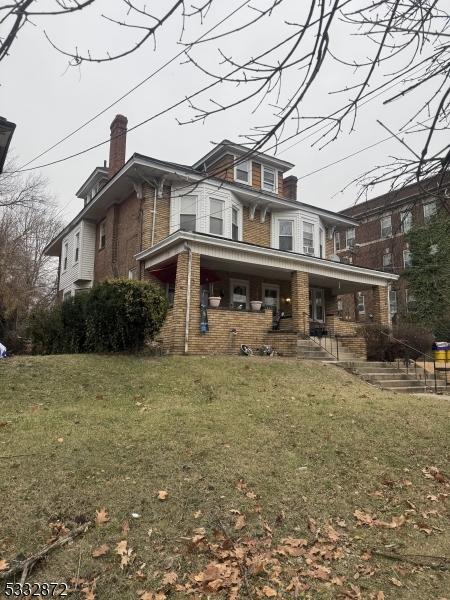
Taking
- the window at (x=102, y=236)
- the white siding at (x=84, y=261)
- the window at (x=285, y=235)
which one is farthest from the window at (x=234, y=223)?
the white siding at (x=84, y=261)

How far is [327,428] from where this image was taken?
6863 millimetres

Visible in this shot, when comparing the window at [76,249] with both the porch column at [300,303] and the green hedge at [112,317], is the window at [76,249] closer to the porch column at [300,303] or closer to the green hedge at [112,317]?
the green hedge at [112,317]

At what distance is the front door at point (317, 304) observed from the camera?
811 inches

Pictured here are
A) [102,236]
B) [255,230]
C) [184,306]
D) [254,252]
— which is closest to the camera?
[184,306]

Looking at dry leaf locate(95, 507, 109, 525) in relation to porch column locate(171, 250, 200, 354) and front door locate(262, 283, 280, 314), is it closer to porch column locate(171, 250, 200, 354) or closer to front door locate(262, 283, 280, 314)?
porch column locate(171, 250, 200, 354)

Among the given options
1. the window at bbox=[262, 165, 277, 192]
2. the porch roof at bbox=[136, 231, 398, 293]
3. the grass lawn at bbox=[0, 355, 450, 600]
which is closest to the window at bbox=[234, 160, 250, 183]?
the window at bbox=[262, 165, 277, 192]

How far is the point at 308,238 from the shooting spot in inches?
797

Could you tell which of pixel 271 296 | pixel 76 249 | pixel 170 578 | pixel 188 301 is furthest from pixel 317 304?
pixel 170 578

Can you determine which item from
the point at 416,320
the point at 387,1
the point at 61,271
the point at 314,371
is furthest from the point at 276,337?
the point at 416,320

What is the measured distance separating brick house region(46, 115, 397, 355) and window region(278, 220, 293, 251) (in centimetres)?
5

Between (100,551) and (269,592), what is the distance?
1.39 metres

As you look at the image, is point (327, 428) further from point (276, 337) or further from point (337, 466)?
point (276, 337)

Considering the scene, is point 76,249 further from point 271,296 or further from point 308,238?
point 308,238

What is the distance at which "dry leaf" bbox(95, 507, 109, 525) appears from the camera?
3920 mm
